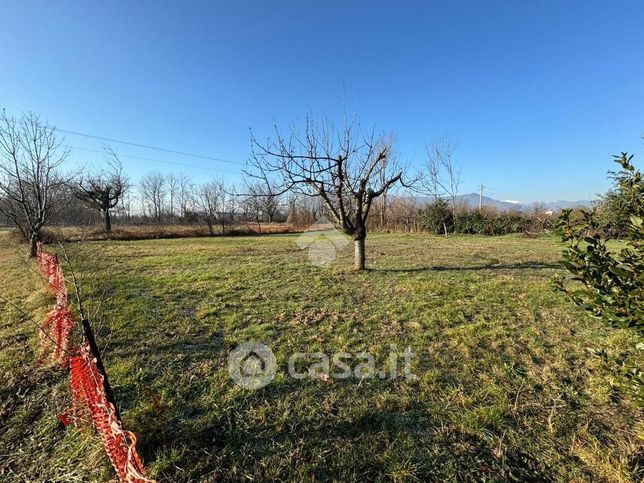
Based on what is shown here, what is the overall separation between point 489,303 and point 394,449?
3.59 meters

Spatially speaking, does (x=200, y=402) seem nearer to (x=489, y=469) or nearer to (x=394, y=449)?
(x=394, y=449)

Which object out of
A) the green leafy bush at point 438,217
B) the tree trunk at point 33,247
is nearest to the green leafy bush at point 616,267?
the tree trunk at point 33,247

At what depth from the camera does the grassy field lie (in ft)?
6.12

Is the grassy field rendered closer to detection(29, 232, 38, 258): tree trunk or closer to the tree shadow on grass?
the tree shadow on grass

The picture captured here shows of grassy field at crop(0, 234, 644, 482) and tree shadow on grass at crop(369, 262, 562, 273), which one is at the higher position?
tree shadow on grass at crop(369, 262, 562, 273)

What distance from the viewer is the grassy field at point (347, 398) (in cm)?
187

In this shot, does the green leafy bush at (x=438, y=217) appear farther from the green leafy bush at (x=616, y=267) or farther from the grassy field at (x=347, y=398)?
the green leafy bush at (x=616, y=267)

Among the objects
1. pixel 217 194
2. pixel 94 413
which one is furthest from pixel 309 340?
pixel 217 194

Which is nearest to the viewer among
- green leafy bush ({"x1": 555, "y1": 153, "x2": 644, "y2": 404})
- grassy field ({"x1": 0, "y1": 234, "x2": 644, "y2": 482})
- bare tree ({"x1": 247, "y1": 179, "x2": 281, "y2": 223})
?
green leafy bush ({"x1": 555, "y1": 153, "x2": 644, "y2": 404})

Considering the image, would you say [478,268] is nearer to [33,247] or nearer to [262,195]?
[262,195]

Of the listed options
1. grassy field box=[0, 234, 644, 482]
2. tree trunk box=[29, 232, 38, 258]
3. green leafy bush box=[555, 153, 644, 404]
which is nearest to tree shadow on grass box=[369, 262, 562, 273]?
grassy field box=[0, 234, 644, 482]

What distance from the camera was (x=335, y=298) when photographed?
523cm

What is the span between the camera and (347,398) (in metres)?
2.50

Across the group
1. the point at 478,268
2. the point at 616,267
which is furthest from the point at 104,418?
the point at 478,268
